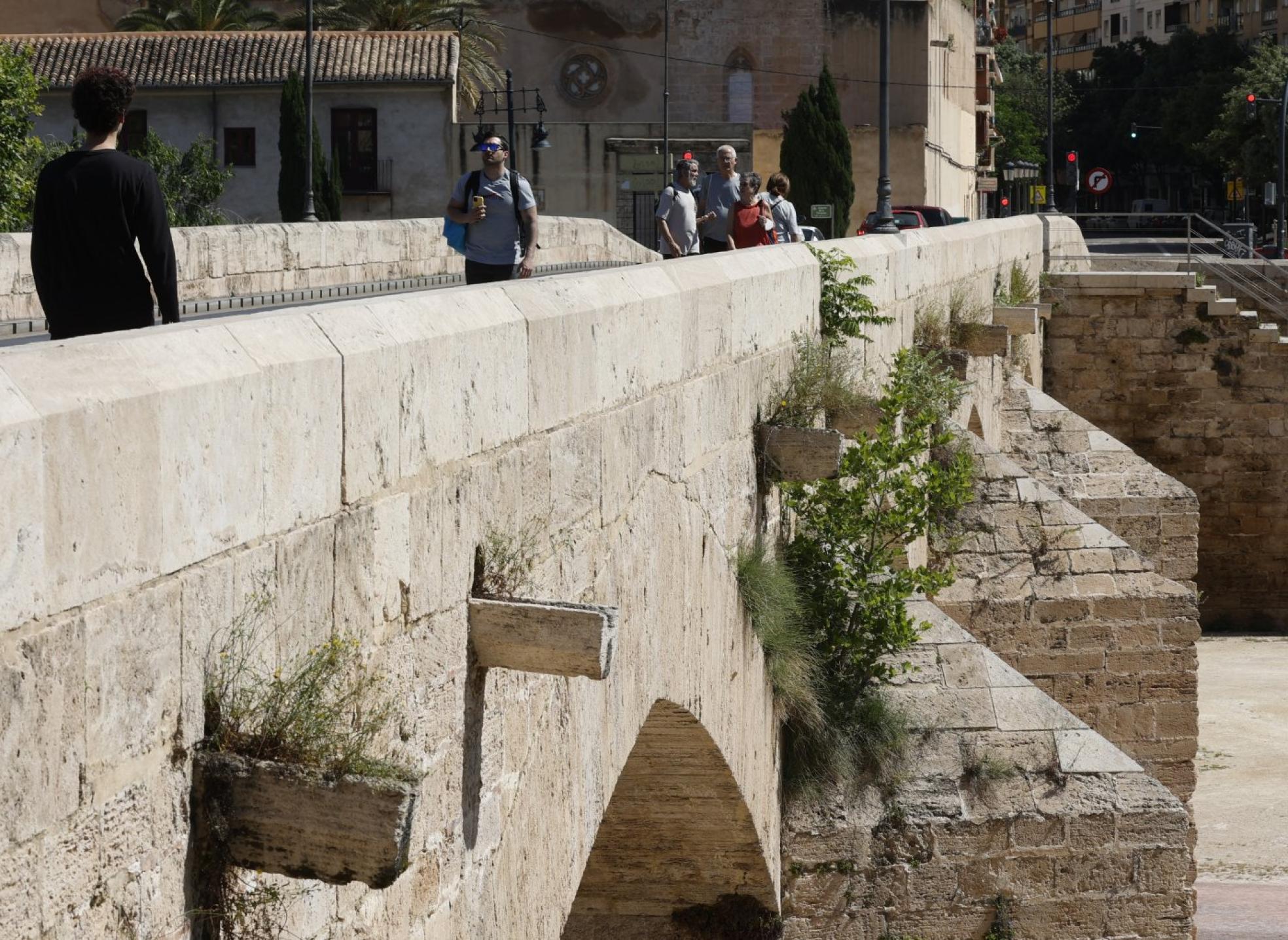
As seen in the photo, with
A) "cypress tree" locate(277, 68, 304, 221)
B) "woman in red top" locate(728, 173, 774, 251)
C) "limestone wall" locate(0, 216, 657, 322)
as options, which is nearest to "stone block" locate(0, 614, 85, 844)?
"limestone wall" locate(0, 216, 657, 322)

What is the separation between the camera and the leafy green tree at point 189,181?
2770 cm

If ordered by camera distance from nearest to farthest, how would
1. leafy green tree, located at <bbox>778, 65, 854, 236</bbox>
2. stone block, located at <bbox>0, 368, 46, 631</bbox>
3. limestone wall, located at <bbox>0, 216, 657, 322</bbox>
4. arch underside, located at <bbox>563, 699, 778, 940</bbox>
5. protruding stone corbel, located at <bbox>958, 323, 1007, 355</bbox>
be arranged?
1. stone block, located at <bbox>0, 368, 46, 631</bbox>
2. arch underside, located at <bbox>563, 699, 778, 940</bbox>
3. limestone wall, located at <bbox>0, 216, 657, 322</bbox>
4. protruding stone corbel, located at <bbox>958, 323, 1007, 355</bbox>
5. leafy green tree, located at <bbox>778, 65, 854, 236</bbox>

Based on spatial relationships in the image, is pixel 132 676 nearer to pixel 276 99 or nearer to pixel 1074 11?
pixel 276 99

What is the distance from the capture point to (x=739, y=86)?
46.3m

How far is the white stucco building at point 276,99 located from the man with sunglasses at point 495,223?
97.5 ft

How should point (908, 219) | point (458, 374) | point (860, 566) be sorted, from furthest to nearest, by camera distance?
point (908, 219), point (860, 566), point (458, 374)

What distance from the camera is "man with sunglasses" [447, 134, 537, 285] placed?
32.0 ft

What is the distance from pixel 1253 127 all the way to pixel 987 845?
175ft

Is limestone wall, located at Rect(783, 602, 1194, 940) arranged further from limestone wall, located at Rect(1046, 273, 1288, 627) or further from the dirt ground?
limestone wall, located at Rect(1046, 273, 1288, 627)

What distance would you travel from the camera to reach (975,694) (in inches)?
343

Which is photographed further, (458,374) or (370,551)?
(458,374)

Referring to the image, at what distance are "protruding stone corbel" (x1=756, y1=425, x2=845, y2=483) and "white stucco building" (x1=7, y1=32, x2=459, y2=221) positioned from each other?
32.5 m

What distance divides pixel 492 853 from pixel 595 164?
38162 mm

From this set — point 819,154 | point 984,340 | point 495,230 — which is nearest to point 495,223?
Result: point 495,230
